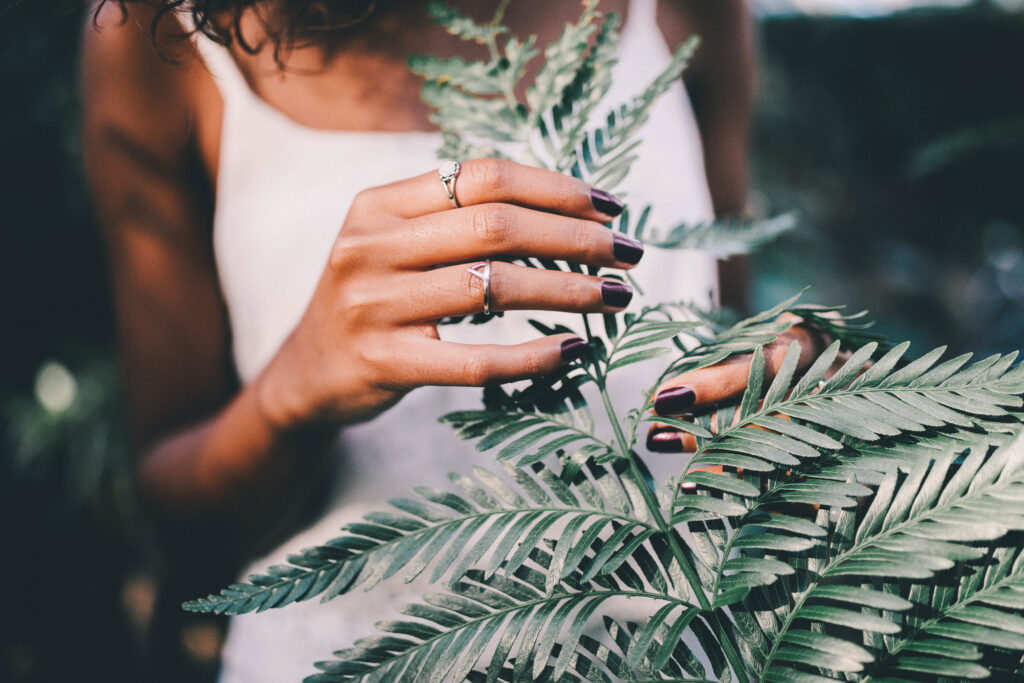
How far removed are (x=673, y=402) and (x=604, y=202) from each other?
0.64ft

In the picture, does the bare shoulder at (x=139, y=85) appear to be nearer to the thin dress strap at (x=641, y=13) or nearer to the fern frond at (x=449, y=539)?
the thin dress strap at (x=641, y=13)

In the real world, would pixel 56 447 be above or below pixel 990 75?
below

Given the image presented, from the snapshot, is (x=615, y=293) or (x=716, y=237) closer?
(x=615, y=293)

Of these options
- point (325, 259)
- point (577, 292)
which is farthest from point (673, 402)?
point (325, 259)

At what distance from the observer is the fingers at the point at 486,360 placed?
502 mm

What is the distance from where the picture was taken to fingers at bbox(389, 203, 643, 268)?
1.63 feet

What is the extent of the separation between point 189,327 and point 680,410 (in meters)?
1.15

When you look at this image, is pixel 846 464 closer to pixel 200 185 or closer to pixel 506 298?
pixel 506 298

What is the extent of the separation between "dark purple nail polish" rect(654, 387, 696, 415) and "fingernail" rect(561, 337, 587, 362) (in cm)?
9

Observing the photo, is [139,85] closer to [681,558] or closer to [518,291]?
[518,291]

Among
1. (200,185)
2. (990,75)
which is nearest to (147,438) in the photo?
(200,185)

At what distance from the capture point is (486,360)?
52cm

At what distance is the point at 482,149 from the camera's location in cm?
56

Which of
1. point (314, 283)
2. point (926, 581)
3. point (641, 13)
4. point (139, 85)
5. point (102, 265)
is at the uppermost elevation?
point (641, 13)
